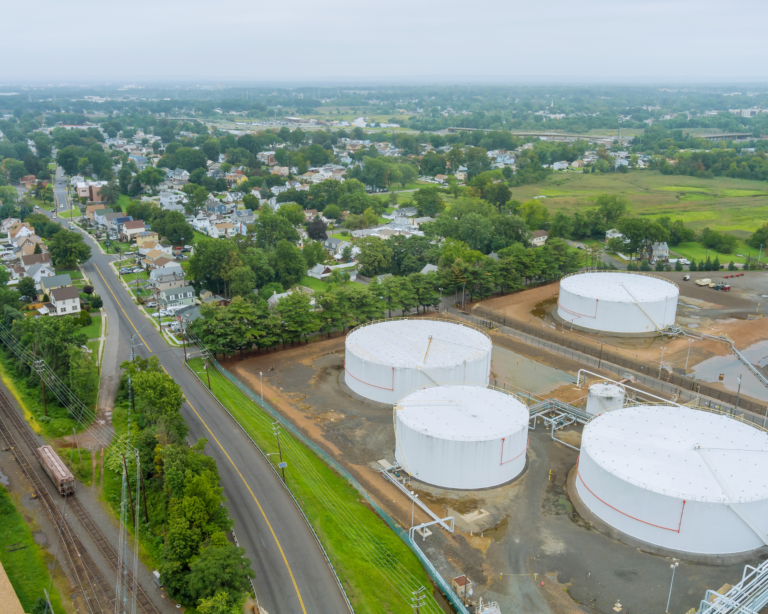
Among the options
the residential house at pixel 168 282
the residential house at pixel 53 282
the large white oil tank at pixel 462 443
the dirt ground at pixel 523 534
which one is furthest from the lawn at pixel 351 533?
the residential house at pixel 53 282

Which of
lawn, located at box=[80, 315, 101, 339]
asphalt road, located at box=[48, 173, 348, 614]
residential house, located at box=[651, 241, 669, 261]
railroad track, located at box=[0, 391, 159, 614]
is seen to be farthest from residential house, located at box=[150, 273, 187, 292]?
residential house, located at box=[651, 241, 669, 261]

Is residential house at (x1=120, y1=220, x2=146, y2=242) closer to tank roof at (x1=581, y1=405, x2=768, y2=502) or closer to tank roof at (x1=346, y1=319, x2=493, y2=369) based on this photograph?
tank roof at (x1=346, y1=319, x2=493, y2=369)

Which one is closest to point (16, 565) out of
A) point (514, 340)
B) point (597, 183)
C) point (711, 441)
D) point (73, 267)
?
point (711, 441)

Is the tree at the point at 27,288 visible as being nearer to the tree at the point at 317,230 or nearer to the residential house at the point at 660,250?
the tree at the point at 317,230

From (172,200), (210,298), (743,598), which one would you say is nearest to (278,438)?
(743,598)

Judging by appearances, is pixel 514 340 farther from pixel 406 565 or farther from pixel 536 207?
pixel 536 207
